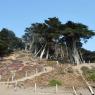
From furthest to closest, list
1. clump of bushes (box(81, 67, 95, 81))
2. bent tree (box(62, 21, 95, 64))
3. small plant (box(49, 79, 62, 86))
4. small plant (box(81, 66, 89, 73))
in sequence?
bent tree (box(62, 21, 95, 64))
small plant (box(81, 66, 89, 73))
clump of bushes (box(81, 67, 95, 81))
small plant (box(49, 79, 62, 86))

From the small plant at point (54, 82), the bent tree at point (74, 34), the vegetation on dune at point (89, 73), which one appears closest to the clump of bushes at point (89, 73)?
the vegetation on dune at point (89, 73)

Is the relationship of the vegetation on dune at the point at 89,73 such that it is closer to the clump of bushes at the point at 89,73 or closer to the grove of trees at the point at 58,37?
the clump of bushes at the point at 89,73

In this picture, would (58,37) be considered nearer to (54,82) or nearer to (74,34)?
(74,34)

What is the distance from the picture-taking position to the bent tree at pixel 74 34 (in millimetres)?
74438

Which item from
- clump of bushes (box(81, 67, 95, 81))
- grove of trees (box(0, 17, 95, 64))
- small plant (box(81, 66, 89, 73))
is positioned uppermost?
grove of trees (box(0, 17, 95, 64))

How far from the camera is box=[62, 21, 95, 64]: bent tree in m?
74.4

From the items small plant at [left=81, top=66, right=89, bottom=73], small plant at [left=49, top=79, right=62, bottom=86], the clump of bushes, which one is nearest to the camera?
small plant at [left=49, top=79, right=62, bottom=86]

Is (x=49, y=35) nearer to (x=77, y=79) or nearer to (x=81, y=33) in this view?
(x=81, y=33)

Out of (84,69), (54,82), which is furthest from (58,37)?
(54,82)

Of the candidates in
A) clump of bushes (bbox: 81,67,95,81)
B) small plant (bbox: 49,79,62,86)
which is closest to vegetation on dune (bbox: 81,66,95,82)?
clump of bushes (bbox: 81,67,95,81)

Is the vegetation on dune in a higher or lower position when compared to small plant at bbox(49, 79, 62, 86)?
higher

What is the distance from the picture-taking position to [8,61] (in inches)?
2795

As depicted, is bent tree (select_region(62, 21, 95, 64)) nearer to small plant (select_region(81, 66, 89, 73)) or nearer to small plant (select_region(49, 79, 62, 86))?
small plant (select_region(81, 66, 89, 73))

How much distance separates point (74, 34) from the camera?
246ft
